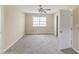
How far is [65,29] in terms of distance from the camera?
4.59 meters

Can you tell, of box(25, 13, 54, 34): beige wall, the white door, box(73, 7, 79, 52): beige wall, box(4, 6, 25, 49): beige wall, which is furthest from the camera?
box(25, 13, 54, 34): beige wall

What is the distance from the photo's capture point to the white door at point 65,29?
4.46 m

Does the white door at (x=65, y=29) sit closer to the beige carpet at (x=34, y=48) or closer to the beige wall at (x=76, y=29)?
the beige wall at (x=76, y=29)

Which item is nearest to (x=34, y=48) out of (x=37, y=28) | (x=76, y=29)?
(x=76, y=29)

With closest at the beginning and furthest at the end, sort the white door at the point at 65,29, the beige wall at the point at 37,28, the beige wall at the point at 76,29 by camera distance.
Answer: the beige wall at the point at 76,29
the white door at the point at 65,29
the beige wall at the point at 37,28

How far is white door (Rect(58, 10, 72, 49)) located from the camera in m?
4.46

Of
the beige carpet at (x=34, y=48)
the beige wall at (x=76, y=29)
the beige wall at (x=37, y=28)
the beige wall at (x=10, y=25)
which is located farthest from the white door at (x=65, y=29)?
the beige wall at (x=37, y=28)

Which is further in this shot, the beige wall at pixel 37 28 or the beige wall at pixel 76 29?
the beige wall at pixel 37 28

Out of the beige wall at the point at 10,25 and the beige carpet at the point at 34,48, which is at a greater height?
the beige wall at the point at 10,25

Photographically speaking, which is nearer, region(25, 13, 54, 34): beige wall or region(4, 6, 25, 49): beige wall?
region(4, 6, 25, 49): beige wall

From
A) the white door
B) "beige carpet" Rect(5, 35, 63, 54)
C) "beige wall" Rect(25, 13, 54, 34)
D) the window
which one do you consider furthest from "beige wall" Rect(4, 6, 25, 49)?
the window

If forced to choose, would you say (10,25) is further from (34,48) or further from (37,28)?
(37,28)

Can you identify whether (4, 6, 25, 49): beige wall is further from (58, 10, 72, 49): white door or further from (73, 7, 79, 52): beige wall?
(73, 7, 79, 52): beige wall
